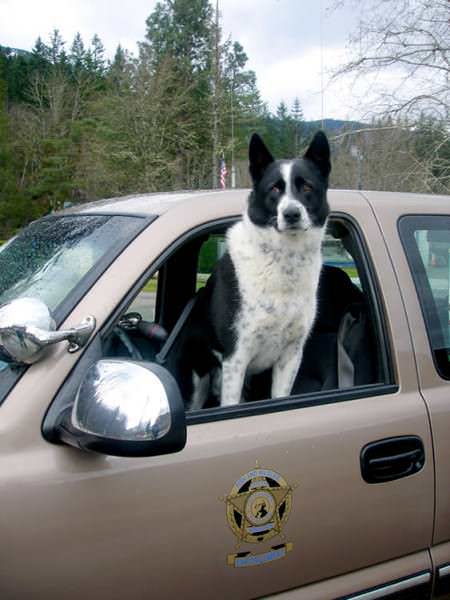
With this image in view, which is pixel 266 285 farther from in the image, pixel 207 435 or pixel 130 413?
pixel 130 413

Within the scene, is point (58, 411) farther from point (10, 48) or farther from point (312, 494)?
point (10, 48)

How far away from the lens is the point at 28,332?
4.99ft

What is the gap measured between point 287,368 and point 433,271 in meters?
0.67

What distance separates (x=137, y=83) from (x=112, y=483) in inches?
1082

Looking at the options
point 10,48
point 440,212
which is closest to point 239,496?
point 440,212

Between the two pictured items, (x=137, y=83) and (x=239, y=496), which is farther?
(x=137, y=83)

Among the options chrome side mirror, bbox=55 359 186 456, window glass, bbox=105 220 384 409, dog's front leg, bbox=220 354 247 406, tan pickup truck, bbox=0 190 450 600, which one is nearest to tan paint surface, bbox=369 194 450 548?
tan pickup truck, bbox=0 190 450 600

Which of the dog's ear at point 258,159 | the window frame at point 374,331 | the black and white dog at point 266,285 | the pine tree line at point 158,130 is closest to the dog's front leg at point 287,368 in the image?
the black and white dog at point 266,285

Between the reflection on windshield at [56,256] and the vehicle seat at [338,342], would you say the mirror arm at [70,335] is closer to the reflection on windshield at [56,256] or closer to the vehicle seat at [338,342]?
the reflection on windshield at [56,256]

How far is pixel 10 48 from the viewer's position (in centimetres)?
6706

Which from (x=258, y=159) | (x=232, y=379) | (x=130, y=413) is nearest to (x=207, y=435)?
(x=130, y=413)

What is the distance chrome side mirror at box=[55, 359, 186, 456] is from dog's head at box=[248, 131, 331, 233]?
1.06m

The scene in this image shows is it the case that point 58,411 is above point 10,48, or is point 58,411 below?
below

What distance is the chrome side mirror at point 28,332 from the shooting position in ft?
4.99
